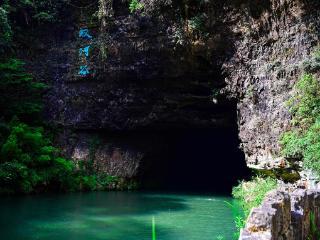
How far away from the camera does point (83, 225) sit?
9.89m

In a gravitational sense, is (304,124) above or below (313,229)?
above

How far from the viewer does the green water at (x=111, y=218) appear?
8.98 metres

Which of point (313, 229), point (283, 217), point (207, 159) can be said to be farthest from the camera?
point (207, 159)

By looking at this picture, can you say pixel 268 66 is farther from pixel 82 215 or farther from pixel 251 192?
pixel 82 215

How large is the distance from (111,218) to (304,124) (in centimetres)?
612

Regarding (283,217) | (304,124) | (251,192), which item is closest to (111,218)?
(251,192)

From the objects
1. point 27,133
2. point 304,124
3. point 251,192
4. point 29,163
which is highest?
point 27,133

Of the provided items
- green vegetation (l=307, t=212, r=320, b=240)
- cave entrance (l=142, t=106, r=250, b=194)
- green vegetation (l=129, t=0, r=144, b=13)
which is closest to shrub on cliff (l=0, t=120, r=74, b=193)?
green vegetation (l=129, t=0, r=144, b=13)

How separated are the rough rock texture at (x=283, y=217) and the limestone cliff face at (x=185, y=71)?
24.4 ft

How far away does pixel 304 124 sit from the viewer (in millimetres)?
12547

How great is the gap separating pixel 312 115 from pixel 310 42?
7.81 feet

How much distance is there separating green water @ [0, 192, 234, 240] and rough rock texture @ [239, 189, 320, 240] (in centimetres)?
265

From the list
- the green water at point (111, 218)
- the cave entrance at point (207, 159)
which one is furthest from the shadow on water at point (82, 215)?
the cave entrance at point (207, 159)

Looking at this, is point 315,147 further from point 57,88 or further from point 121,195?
point 57,88
